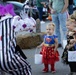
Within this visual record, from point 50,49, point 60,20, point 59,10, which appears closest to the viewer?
point 50,49

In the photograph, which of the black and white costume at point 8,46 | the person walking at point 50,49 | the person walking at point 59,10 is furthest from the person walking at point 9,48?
the person walking at point 59,10

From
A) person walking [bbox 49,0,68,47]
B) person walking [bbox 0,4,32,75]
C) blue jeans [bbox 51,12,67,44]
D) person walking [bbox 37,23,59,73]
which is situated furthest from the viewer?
blue jeans [bbox 51,12,67,44]

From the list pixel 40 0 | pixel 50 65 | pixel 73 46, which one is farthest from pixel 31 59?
pixel 40 0

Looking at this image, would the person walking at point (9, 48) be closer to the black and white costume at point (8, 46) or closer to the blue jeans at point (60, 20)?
the black and white costume at point (8, 46)

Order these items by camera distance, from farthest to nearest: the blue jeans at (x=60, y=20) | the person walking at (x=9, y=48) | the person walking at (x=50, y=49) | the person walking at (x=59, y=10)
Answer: the blue jeans at (x=60, y=20) < the person walking at (x=59, y=10) < the person walking at (x=50, y=49) < the person walking at (x=9, y=48)

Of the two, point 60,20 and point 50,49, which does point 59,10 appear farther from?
point 50,49

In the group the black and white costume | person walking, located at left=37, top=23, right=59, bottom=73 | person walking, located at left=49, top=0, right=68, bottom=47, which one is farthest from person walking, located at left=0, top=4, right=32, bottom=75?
person walking, located at left=49, top=0, right=68, bottom=47

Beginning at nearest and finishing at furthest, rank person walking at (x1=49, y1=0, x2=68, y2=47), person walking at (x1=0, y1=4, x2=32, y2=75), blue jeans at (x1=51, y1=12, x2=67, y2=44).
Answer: person walking at (x1=0, y1=4, x2=32, y2=75), person walking at (x1=49, y1=0, x2=68, y2=47), blue jeans at (x1=51, y1=12, x2=67, y2=44)

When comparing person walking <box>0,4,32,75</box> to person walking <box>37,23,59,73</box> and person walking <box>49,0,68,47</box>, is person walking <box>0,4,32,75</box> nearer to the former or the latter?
person walking <box>37,23,59,73</box>

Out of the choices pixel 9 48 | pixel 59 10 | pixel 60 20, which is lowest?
pixel 9 48

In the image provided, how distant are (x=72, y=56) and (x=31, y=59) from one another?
227 centimetres

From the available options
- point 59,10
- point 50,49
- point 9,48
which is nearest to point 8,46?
point 9,48

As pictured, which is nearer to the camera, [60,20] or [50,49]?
[50,49]

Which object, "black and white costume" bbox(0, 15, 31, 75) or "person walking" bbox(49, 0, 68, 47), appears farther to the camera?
"person walking" bbox(49, 0, 68, 47)
